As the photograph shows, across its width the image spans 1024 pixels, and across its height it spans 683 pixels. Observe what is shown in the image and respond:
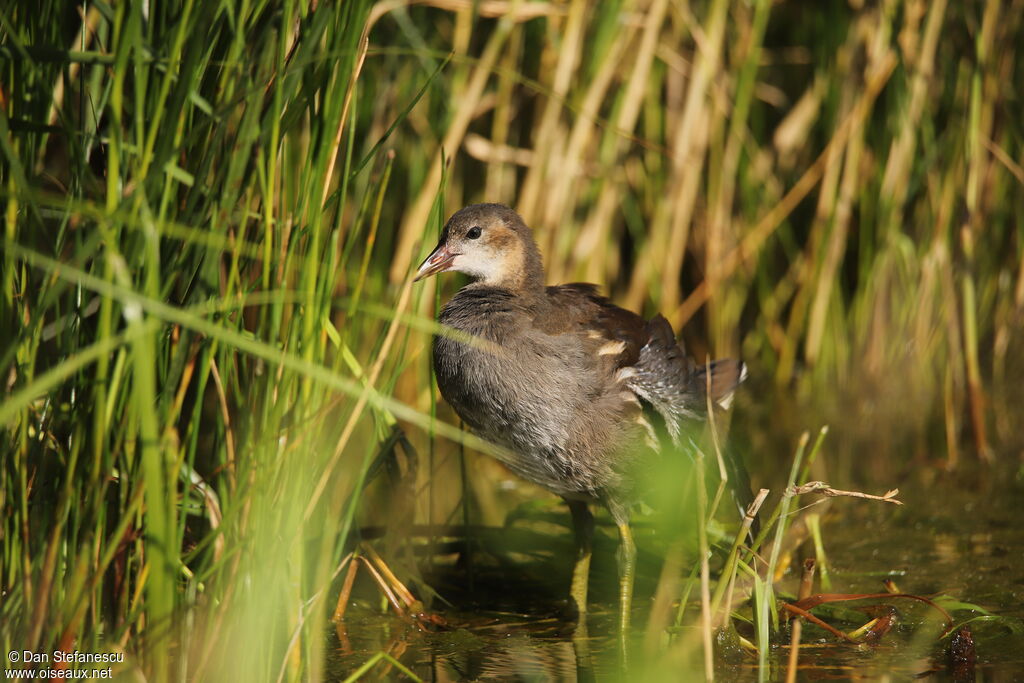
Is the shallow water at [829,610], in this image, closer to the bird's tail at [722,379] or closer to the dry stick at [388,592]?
the dry stick at [388,592]

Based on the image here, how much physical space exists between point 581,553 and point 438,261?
1051 mm

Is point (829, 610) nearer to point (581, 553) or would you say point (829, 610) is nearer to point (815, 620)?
point (815, 620)

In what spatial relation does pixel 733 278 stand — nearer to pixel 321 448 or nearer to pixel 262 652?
pixel 321 448

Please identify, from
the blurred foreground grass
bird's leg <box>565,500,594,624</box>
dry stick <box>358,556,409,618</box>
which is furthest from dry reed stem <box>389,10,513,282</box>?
dry stick <box>358,556,409,618</box>

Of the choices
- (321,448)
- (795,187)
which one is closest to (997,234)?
(795,187)

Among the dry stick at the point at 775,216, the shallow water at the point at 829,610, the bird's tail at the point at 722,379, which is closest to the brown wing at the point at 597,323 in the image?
the bird's tail at the point at 722,379

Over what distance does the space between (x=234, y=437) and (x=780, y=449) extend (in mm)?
2676

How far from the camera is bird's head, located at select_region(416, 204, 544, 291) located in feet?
11.4

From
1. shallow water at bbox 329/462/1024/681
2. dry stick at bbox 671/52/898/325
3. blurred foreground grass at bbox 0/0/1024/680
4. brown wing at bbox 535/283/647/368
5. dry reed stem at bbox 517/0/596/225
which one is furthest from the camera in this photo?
dry stick at bbox 671/52/898/325

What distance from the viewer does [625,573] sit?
11.2 ft

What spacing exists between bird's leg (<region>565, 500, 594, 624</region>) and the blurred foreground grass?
0.49 metres

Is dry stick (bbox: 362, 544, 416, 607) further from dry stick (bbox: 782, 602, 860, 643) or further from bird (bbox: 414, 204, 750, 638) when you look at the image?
dry stick (bbox: 782, 602, 860, 643)

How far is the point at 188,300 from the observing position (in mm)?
2428

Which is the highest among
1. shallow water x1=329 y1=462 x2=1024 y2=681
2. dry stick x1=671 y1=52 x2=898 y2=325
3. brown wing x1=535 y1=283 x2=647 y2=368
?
dry stick x1=671 y1=52 x2=898 y2=325
